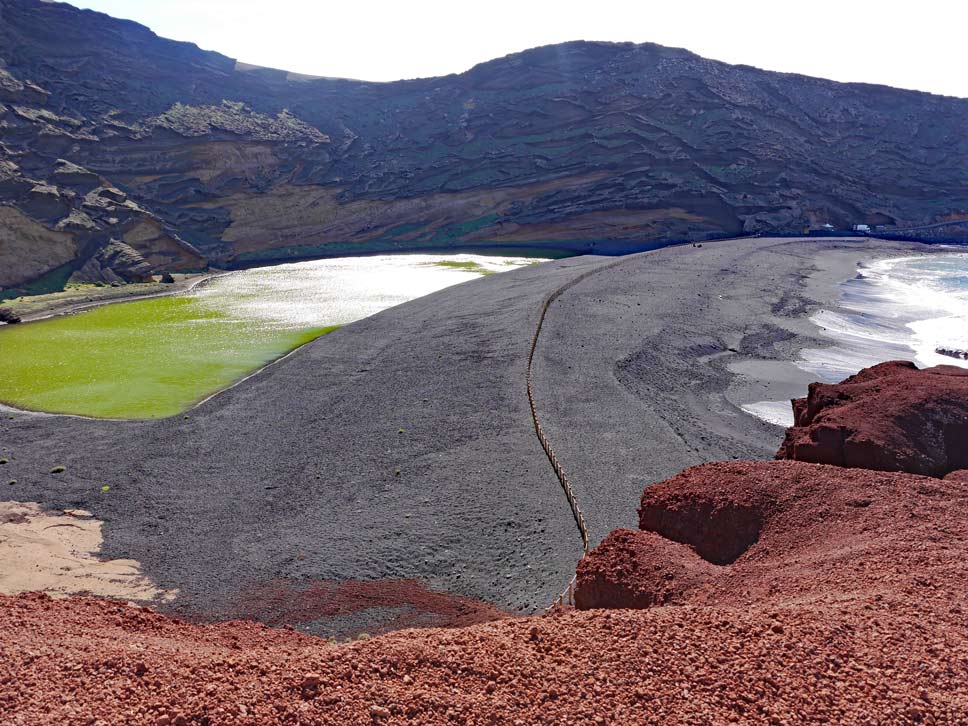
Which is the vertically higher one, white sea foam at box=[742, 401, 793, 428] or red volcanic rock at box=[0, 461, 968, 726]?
red volcanic rock at box=[0, 461, 968, 726]

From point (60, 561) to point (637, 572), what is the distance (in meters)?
13.7

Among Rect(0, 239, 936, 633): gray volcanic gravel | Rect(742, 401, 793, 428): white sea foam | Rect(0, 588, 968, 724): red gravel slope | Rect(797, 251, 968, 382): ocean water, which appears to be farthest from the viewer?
Rect(797, 251, 968, 382): ocean water

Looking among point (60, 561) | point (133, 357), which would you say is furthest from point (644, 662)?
point (133, 357)

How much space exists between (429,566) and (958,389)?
475 inches

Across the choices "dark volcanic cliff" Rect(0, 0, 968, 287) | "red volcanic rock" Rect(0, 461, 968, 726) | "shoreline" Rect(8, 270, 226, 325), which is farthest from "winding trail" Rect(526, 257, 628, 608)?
"dark volcanic cliff" Rect(0, 0, 968, 287)

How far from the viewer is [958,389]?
14.7 metres

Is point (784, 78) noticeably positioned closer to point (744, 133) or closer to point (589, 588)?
point (744, 133)

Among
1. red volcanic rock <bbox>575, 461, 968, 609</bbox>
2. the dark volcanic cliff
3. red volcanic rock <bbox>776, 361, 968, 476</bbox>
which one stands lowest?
red volcanic rock <bbox>575, 461, 968, 609</bbox>

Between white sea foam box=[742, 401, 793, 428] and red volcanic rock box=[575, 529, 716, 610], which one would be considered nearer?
red volcanic rock box=[575, 529, 716, 610]

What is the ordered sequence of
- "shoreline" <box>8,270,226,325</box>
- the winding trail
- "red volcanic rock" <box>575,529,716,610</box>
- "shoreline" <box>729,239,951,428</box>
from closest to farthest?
"red volcanic rock" <box>575,529,716,610</box>, the winding trail, "shoreline" <box>729,239,951,428</box>, "shoreline" <box>8,270,226,325</box>

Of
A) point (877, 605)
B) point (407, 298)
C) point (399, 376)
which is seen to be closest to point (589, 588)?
point (877, 605)

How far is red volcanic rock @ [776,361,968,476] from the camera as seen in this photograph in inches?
519

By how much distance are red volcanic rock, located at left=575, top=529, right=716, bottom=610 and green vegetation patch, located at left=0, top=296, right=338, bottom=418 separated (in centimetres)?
2183

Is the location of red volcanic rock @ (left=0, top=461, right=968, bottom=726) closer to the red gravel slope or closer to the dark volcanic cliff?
the red gravel slope
